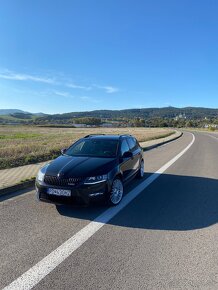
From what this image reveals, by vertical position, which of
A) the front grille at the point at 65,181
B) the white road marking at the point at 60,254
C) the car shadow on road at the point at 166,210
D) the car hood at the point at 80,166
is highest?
the car hood at the point at 80,166

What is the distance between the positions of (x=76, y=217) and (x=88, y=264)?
2.00 metres

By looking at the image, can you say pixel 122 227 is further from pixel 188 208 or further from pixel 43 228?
pixel 188 208

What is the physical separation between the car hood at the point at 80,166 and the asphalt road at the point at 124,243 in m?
0.77

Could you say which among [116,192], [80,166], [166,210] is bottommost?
[166,210]

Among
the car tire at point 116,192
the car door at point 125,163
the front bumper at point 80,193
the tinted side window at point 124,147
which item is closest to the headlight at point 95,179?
the front bumper at point 80,193

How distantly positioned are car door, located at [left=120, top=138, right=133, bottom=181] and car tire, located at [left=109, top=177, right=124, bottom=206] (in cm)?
45

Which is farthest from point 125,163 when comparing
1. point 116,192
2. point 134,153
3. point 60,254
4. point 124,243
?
point 60,254

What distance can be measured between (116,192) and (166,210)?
1106mm

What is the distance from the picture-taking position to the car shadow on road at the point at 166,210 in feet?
18.9

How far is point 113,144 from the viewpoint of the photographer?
8078 millimetres

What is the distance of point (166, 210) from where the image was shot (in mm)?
6609

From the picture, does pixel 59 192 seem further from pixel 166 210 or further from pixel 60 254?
pixel 166 210

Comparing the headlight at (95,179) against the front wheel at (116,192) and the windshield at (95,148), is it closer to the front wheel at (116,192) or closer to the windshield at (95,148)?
the front wheel at (116,192)

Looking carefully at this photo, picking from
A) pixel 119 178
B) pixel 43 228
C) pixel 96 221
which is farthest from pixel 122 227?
pixel 119 178
